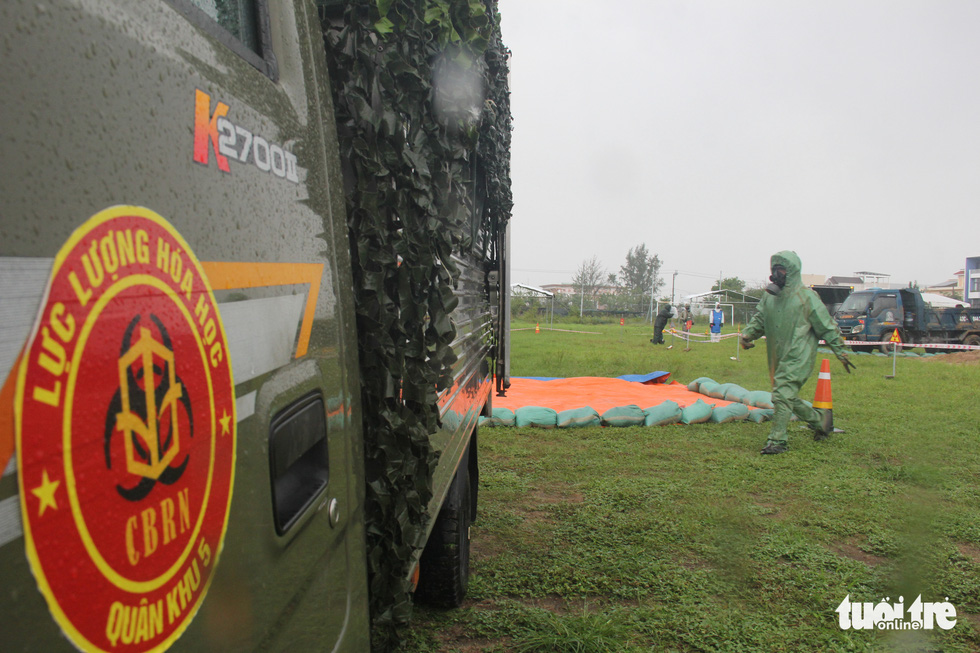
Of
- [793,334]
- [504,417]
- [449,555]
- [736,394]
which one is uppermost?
[793,334]

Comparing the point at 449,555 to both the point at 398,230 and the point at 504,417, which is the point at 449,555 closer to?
the point at 398,230


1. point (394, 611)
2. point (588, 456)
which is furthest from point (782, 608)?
point (588, 456)

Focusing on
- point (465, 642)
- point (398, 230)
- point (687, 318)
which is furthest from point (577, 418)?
point (687, 318)

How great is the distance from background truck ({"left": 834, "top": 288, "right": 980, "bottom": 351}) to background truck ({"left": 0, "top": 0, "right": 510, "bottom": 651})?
22667 mm

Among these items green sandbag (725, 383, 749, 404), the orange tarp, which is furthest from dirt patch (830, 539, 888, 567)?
green sandbag (725, 383, 749, 404)

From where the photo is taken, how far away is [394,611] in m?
1.76

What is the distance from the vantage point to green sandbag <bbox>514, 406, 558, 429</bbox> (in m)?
7.65

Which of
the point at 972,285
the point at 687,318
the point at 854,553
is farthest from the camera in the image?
the point at 972,285

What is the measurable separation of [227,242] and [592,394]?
871cm

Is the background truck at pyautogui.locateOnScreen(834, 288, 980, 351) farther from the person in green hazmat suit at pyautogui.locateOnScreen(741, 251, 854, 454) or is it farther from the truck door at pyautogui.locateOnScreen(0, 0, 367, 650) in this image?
the truck door at pyautogui.locateOnScreen(0, 0, 367, 650)

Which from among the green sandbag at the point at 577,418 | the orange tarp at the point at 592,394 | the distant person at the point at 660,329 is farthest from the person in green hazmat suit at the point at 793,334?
the distant person at the point at 660,329

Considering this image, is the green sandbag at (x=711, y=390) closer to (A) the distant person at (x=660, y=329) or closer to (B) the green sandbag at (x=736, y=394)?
(B) the green sandbag at (x=736, y=394)

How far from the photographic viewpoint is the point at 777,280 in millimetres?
7066

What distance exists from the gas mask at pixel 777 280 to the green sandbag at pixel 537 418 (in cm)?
271
